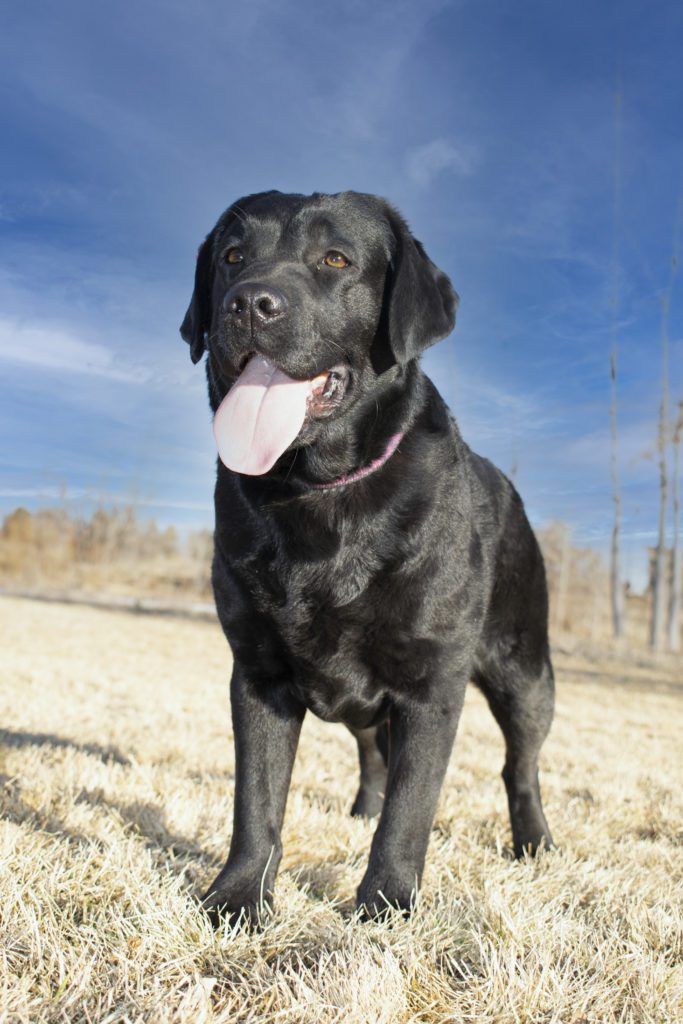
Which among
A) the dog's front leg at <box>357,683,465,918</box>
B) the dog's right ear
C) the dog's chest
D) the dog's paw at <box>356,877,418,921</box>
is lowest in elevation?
the dog's paw at <box>356,877,418,921</box>

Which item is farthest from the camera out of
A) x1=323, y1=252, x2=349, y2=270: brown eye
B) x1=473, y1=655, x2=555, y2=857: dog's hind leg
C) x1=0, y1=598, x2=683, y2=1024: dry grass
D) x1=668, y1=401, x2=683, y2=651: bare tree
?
x1=668, y1=401, x2=683, y2=651: bare tree

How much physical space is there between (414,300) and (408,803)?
1.57 meters

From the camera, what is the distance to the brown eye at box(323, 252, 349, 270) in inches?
105

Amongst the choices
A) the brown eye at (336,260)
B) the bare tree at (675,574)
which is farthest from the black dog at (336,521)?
the bare tree at (675,574)

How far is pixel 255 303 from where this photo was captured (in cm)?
233

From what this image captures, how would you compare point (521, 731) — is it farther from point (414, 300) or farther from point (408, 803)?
point (414, 300)

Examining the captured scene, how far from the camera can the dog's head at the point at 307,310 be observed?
2.40 meters

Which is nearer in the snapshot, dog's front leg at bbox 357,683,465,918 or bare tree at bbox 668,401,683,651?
dog's front leg at bbox 357,683,465,918

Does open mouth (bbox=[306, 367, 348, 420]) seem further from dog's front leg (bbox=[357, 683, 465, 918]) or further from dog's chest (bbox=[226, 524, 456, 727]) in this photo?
dog's front leg (bbox=[357, 683, 465, 918])

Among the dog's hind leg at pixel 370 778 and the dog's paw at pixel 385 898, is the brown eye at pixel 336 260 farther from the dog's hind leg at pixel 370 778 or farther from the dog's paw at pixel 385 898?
the dog's hind leg at pixel 370 778

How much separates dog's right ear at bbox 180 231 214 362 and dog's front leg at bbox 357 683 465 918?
1.48 metres

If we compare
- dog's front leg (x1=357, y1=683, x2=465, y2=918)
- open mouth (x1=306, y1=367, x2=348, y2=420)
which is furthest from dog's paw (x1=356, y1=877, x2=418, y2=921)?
open mouth (x1=306, y1=367, x2=348, y2=420)

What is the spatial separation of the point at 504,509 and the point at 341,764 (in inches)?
104

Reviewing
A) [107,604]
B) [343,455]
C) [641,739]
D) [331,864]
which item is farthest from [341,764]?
[107,604]
